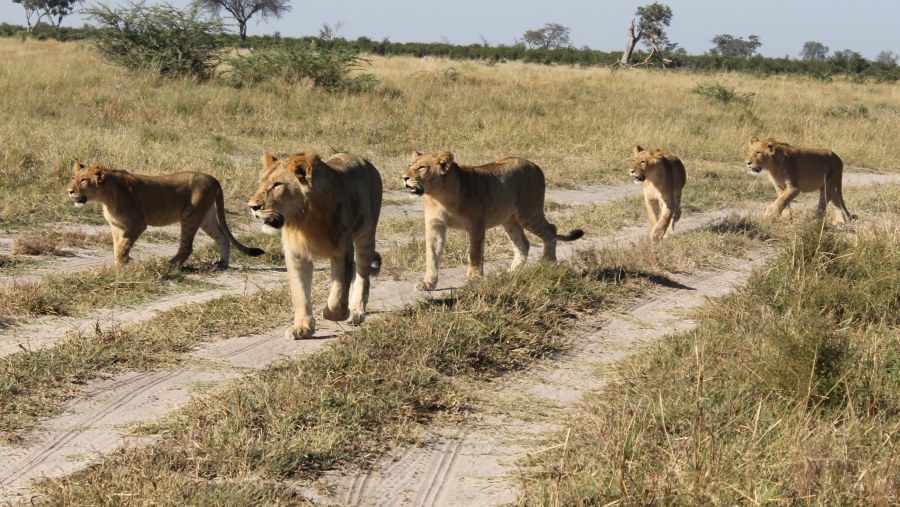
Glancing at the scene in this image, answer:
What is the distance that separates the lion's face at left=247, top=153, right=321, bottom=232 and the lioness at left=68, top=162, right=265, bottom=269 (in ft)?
7.99

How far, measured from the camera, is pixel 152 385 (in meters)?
5.02

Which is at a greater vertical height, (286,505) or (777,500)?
(777,500)

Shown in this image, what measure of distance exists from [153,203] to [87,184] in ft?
1.60

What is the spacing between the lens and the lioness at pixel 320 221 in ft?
17.5

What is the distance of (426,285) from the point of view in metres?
7.19

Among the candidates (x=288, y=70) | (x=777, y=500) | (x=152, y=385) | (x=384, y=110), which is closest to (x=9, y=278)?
(x=152, y=385)

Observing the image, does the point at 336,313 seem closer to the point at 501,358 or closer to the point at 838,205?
the point at 501,358

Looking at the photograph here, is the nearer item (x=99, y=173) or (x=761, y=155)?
(x=99, y=173)

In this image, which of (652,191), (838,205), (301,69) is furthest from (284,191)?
(301,69)

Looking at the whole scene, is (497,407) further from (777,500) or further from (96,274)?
(96,274)

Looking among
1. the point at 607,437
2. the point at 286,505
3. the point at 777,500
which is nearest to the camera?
the point at 777,500

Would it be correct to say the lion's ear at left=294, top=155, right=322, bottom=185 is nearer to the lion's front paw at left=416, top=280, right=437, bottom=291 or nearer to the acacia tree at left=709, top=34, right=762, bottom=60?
the lion's front paw at left=416, top=280, right=437, bottom=291

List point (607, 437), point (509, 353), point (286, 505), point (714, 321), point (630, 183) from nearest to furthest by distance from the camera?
point (286, 505)
point (607, 437)
point (509, 353)
point (714, 321)
point (630, 183)

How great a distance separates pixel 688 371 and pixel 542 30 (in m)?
76.1
